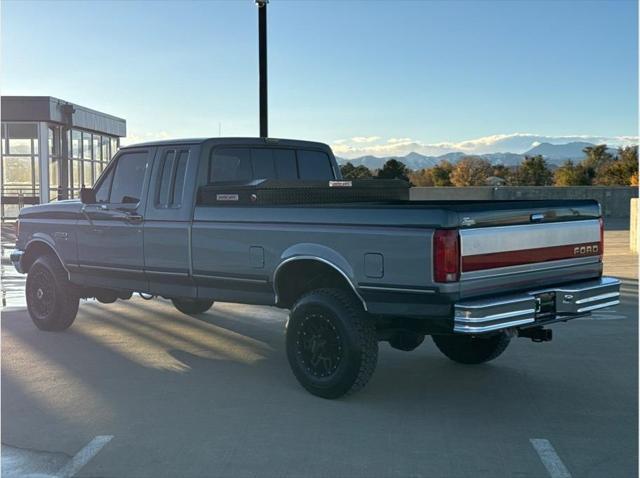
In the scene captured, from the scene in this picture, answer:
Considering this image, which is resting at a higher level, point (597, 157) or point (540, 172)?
point (597, 157)

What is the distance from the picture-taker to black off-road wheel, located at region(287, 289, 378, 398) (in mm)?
5832

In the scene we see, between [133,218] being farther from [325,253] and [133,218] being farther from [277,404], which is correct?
[277,404]

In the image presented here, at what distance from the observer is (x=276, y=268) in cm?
626

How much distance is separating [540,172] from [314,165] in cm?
3429

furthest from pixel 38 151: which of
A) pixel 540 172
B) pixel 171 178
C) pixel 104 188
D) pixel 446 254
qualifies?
pixel 446 254

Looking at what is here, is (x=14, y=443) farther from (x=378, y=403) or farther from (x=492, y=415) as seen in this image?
(x=492, y=415)

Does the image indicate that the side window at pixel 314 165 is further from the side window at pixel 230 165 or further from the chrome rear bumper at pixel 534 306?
the chrome rear bumper at pixel 534 306

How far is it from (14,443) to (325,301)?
2425 mm

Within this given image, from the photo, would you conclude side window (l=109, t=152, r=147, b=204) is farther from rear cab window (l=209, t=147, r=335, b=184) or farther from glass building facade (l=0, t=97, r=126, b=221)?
glass building facade (l=0, t=97, r=126, b=221)

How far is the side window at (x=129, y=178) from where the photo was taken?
7.78 metres

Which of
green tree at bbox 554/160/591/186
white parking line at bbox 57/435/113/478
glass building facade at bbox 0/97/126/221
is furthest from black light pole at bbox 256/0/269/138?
green tree at bbox 554/160/591/186

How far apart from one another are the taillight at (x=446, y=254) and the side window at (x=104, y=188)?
14.0 feet

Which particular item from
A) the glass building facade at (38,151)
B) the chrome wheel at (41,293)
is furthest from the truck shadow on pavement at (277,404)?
the glass building facade at (38,151)

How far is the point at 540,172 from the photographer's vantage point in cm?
4050
